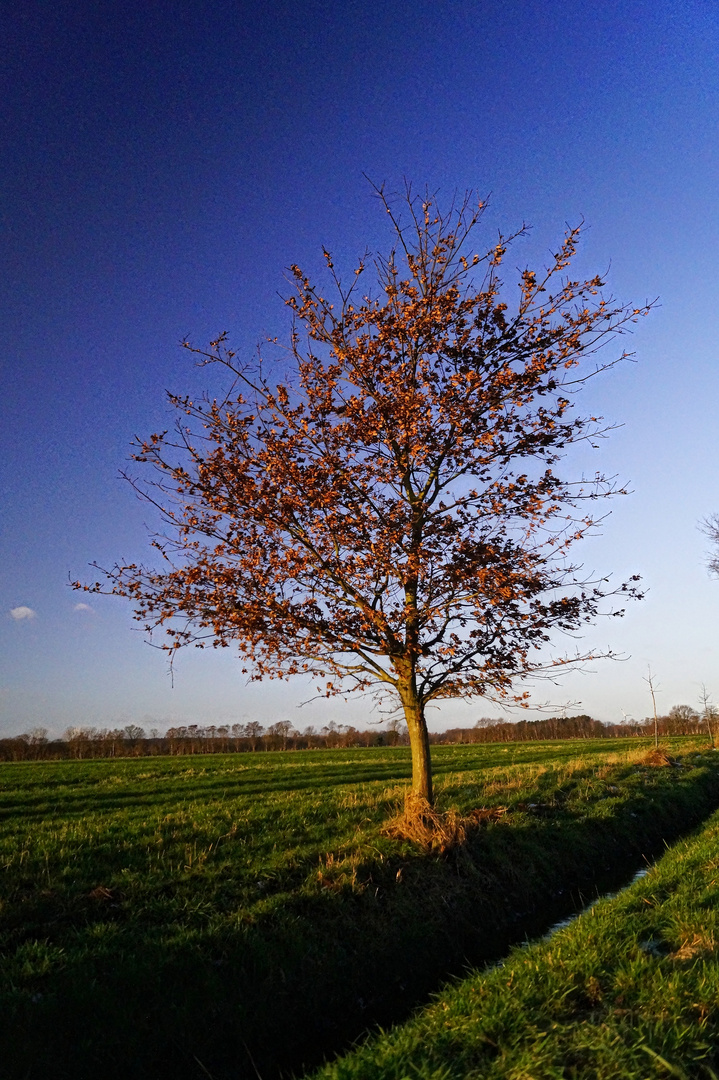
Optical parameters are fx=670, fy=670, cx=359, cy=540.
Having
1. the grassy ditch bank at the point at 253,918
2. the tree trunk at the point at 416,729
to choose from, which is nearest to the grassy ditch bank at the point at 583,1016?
the grassy ditch bank at the point at 253,918

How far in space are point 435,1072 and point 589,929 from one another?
4.06m

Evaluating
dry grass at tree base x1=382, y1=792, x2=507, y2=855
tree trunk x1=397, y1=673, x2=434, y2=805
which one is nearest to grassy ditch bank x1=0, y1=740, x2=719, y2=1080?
dry grass at tree base x1=382, y1=792, x2=507, y2=855

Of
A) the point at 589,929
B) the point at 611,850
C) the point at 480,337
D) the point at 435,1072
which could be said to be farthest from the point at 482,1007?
the point at 480,337

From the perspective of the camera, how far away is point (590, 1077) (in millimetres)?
5008

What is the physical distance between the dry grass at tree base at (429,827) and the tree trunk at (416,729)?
0.63 metres

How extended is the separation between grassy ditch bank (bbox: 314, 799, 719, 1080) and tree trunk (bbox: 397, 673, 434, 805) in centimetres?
557

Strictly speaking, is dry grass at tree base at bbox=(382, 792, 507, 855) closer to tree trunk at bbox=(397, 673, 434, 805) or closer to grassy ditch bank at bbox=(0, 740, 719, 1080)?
grassy ditch bank at bbox=(0, 740, 719, 1080)

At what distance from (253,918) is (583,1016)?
4.49 m

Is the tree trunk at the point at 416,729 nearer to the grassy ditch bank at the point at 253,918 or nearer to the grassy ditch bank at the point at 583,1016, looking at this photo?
the grassy ditch bank at the point at 253,918

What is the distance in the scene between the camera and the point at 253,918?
29.3ft

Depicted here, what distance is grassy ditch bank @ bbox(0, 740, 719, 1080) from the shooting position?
6965mm

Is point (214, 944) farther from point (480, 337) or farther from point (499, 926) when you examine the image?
point (480, 337)

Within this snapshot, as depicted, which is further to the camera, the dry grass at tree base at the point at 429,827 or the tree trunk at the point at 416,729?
the tree trunk at the point at 416,729

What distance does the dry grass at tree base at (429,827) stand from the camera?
12.0 meters
